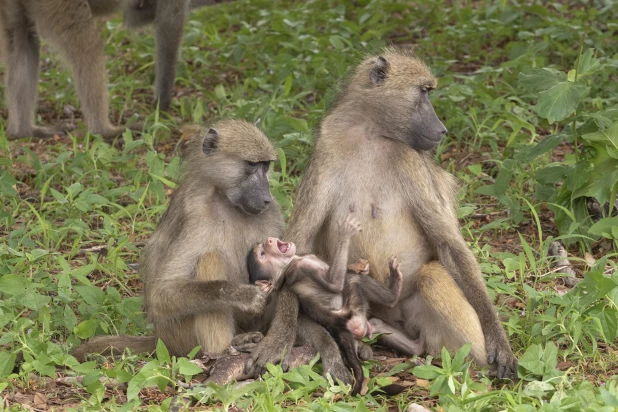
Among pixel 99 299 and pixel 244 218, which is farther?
pixel 99 299

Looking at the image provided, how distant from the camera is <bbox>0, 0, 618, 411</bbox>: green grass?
12.0ft

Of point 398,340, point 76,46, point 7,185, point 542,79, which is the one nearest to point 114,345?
point 398,340

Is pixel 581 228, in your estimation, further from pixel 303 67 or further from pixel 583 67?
pixel 303 67

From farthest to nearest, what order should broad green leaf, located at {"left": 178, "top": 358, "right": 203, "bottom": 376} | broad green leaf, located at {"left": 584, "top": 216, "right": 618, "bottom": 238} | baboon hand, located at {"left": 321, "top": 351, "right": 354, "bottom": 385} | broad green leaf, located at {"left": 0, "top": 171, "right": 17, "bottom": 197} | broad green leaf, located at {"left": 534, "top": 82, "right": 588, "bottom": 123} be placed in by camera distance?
broad green leaf, located at {"left": 0, "top": 171, "right": 17, "bottom": 197}
broad green leaf, located at {"left": 584, "top": 216, "right": 618, "bottom": 238}
broad green leaf, located at {"left": 534, "top": 82, "right": 588, "bottom": 123}
baboon hand, located at {"left": 321, "top": 351, "right": 354, "bottom": 385}
broad green leaf, located at {"left": 178, "top": 358, "right": 203, "bottom": 376}

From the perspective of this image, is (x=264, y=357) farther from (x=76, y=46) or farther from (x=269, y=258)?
(x=76, y=46)

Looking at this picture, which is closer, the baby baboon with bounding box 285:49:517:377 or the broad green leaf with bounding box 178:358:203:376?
the broad green leaf with bounding box 178:358:203:376

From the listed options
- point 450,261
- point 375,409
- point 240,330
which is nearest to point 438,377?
point 375,409

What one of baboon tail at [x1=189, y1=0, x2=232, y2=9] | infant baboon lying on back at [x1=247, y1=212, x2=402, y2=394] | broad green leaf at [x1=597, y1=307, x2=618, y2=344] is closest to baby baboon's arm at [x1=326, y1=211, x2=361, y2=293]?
infant baboon lying on back at [x1=247, y1=212, x2=402, y2=394]

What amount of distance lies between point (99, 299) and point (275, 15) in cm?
446

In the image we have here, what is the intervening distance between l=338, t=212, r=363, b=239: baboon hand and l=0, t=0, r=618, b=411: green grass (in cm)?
51

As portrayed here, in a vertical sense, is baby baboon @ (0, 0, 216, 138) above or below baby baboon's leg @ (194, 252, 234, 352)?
above

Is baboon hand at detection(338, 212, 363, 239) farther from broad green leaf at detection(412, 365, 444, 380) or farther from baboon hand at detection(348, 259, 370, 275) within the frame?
broad green leaf at detection(412, 365, 444, 380)

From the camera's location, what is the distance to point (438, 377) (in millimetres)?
3521

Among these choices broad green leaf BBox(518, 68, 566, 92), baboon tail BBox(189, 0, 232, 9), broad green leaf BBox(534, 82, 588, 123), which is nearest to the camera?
broad green leaf BBox(534, 82, 588, 123)
